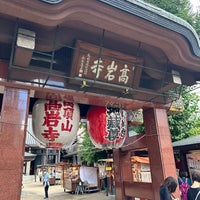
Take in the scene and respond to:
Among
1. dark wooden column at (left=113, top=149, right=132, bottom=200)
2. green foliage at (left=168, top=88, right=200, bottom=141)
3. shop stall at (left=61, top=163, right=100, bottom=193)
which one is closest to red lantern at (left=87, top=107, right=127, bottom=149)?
dark wooden column at (left=113, top=149, right=132, bottom=200)

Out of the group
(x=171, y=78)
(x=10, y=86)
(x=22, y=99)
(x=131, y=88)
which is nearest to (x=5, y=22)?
(x=10, y=86)

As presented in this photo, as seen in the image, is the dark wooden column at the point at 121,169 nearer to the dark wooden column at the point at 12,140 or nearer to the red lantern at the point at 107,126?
the red lantern at the point at 107,126

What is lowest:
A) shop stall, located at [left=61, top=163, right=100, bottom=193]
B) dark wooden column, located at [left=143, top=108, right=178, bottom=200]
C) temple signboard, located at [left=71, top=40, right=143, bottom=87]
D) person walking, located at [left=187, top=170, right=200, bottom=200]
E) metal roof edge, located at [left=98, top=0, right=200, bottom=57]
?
shop stall, located at [left=61, top=163, right=100, bottom=193]

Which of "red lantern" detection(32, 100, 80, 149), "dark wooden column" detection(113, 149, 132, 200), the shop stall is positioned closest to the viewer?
"red lantern" detection(32, 100, 80, 149)

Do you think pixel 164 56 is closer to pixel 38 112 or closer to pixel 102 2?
pixel 102 2

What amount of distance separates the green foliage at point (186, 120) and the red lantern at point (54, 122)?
721cm

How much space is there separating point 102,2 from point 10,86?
72.3 inches

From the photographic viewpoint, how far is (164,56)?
384 cm

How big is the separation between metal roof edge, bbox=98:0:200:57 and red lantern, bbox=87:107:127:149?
1.86m

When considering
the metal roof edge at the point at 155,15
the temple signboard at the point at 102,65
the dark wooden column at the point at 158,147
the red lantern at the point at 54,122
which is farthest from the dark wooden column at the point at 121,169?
the metal roof edge at the point at 155,15

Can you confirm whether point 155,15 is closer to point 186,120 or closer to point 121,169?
point 121,169

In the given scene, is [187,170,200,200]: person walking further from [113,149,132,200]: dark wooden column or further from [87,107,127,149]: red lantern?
[113,149,132,200]: dark wooden column

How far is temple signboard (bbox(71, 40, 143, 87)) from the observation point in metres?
3.33

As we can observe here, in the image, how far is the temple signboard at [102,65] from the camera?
10.9ft
